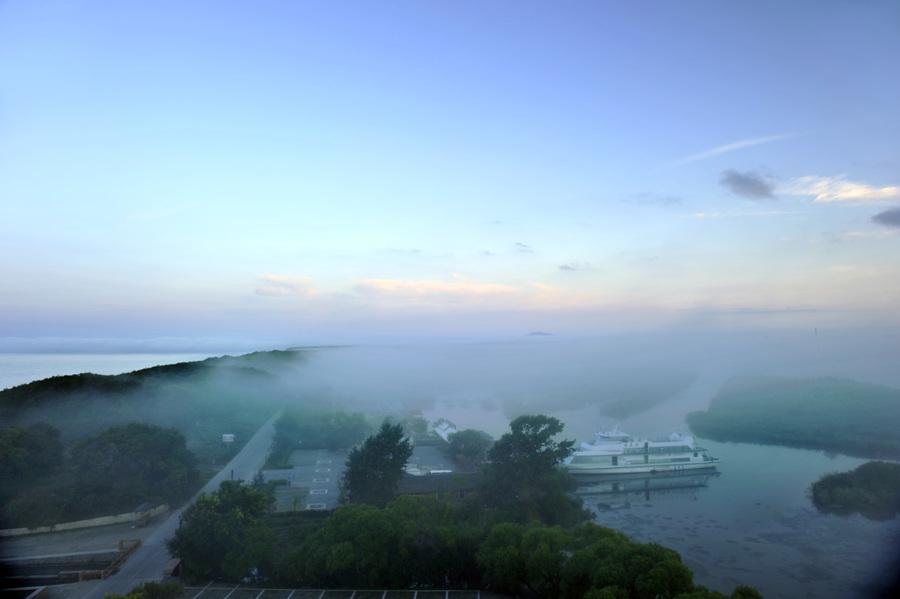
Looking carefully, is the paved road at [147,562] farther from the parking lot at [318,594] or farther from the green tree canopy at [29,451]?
the green tree canopy at [29,451]

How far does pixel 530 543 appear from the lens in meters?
8.25

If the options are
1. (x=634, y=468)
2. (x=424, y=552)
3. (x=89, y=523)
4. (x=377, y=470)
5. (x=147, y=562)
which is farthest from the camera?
(x=634, y=468)

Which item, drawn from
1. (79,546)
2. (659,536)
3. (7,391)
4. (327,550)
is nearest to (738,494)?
(659,536)

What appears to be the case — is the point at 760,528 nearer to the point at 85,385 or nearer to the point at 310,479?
the point at 310,479

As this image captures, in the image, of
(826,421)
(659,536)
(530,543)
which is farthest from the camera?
(826,421)

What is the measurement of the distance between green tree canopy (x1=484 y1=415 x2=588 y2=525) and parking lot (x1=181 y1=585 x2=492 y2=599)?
2654 millimetres

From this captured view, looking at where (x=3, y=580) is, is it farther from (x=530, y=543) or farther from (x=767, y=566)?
(x=767, y=566)

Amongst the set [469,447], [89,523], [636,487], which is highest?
[469,447]

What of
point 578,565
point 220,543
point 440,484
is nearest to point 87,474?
point 220,543

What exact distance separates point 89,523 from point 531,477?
367 inches

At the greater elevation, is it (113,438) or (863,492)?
(113,438)

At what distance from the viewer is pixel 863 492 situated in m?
14.2

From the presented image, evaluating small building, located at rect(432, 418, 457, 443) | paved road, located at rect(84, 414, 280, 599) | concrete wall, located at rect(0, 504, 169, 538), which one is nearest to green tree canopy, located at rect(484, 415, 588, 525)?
paved road, located at rect(84, 414, 280, 599)

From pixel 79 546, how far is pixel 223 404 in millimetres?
16703
